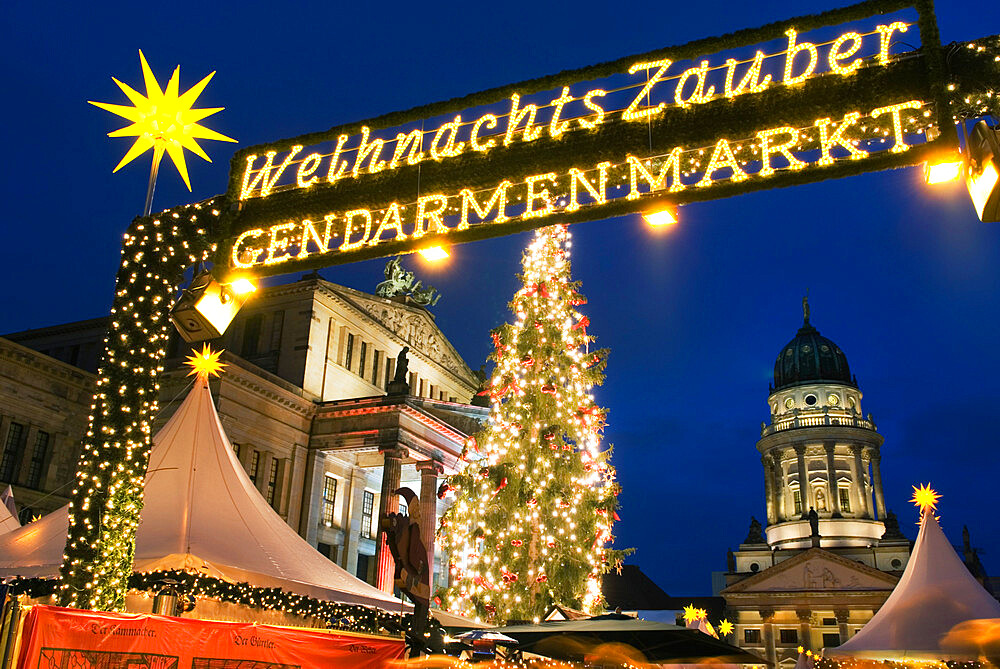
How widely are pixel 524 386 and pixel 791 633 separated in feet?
199

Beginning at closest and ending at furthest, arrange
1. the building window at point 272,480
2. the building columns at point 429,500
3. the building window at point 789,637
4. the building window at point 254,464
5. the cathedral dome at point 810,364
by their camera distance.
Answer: the building window at point 254,464 < the building window at point 272,480 < the building columns at point 429,500 < the building window at point 789,637 < the cathedral dome at point 810,364

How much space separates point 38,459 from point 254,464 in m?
8.64

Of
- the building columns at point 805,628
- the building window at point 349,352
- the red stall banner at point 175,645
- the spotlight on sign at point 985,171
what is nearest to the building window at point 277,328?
the building window at point 349,352

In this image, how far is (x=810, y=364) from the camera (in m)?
86.1

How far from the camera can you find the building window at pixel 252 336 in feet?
145

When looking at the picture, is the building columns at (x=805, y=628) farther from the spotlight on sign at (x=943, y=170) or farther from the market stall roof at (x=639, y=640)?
the spotlight on sign at (x=943, y=170)

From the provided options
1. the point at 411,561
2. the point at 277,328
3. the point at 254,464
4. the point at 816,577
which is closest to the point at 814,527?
the point at 816,577

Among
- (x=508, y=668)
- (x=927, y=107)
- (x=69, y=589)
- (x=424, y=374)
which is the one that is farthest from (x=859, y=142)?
(x=424, y=374)

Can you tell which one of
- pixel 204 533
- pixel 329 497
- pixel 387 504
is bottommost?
pixel 204 533

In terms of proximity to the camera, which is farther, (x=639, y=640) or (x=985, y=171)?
(x=639, y=640)

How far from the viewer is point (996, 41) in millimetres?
6293

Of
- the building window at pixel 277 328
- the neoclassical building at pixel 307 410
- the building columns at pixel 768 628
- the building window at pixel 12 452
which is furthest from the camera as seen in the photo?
the building columns at pixel 768 628

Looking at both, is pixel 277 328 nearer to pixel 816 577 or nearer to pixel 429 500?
pixel 429 500

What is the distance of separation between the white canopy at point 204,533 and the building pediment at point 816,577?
2494 inches
